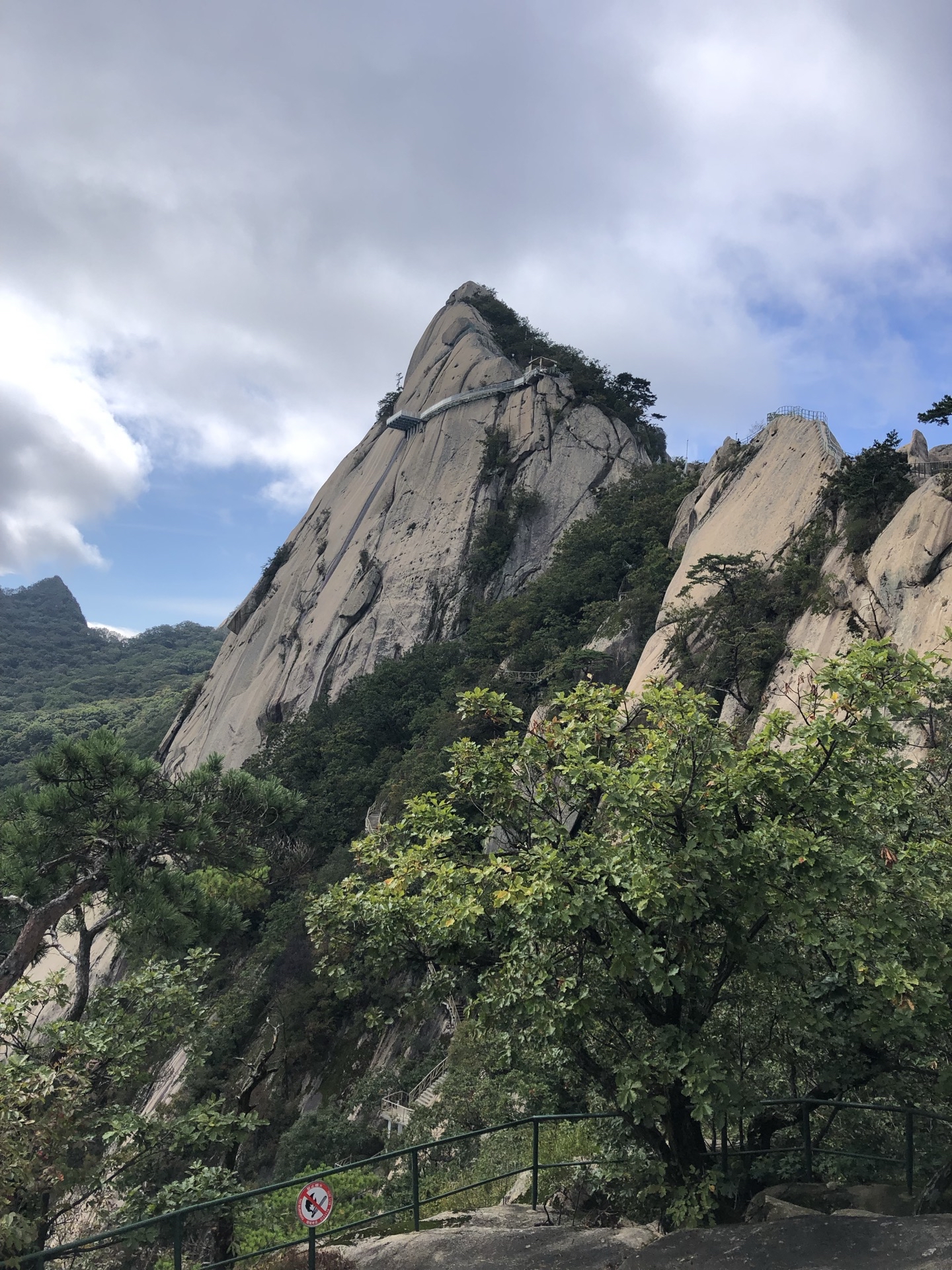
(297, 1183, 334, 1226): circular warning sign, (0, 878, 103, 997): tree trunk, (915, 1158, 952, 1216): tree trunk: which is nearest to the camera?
(297, 1183, 334, 1226): circular warning sign

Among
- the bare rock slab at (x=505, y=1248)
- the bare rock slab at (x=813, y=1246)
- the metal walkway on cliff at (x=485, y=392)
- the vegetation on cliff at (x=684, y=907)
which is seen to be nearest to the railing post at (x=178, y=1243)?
the bare rock slab at (x=505, y=1248)

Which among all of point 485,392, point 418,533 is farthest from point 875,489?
point 485,392

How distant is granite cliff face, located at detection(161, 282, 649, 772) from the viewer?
4728 centimetres

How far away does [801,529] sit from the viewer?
2444cm

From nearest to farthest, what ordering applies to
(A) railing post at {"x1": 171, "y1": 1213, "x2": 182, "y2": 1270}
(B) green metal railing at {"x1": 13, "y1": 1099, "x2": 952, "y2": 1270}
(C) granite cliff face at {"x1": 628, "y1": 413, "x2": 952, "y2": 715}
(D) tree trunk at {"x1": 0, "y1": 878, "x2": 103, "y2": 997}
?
(B) green metal railing at {"x1": 13, "y1": 1099, "x2": 952, "y2": 1270} < (A) railing post at {"x1": 171, "y1": 1213, "x2": 182, "y2": 1270} < (D) tree trunk at {"x1": 0, "y1": 878, "x2": 103, "y2": 997} < (C) granite cliff face at {"x1": 628, "y1": 413, "x2": 952, "y2": 715}

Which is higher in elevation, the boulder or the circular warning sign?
the circular warning sign

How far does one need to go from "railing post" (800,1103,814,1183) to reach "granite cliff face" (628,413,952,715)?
768 cm

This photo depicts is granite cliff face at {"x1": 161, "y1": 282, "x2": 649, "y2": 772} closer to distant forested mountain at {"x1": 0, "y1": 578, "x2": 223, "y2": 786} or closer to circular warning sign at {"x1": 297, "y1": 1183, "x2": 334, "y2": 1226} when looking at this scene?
distant forested mountain at {"x1": 0, "y1": 578, "x2": 223, "y2": 786}

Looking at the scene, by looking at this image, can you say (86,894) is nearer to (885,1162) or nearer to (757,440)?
(885,1162)

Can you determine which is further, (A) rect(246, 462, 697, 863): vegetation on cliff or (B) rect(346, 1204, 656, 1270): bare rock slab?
(A) rect(246, 462, 697, 863): vegetation on cliff

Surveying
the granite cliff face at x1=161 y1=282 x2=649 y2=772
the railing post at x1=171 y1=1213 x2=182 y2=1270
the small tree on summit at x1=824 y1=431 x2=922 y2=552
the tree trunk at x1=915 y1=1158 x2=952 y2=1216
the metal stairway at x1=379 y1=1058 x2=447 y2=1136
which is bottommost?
the metal stairway at x1=379 y1=1058 x2=447 y2=1136

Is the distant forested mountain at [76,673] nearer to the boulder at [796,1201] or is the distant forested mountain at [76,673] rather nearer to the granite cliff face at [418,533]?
the granite cliff face at [418,533]

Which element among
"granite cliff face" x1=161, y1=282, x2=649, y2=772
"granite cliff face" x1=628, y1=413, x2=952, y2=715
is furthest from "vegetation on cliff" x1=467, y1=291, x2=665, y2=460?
"granite cliff face" x1=628, y1=413, x2=952, y2=715

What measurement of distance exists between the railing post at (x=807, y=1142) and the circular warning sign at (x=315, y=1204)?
14.0 feet
